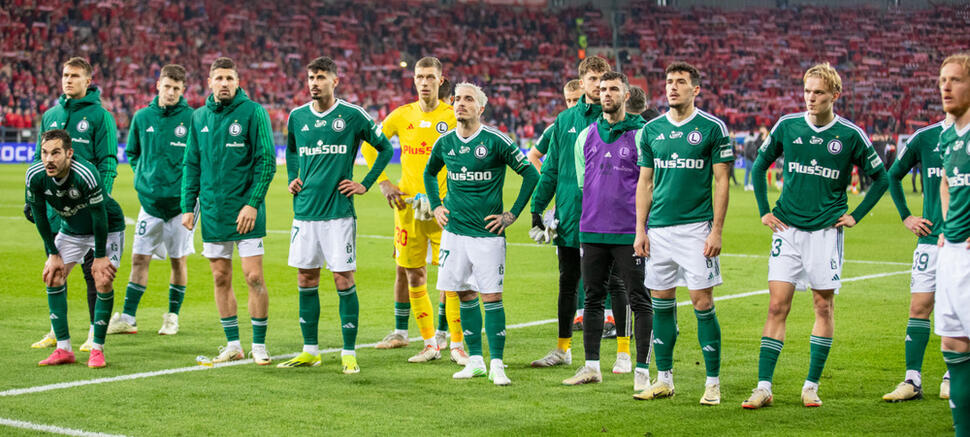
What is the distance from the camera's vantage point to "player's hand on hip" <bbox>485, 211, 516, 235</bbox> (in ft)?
24.8

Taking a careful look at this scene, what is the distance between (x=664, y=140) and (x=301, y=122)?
298 centimetres

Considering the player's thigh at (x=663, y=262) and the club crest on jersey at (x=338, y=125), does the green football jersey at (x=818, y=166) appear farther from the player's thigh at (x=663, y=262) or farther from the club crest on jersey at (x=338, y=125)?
the club crest on jersey at (x=338, y=125)

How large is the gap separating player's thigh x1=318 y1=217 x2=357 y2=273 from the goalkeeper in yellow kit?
65 centimetres

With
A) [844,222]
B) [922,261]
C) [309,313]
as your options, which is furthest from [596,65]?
[309,313]

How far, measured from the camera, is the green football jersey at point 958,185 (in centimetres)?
509

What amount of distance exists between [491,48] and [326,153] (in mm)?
51696

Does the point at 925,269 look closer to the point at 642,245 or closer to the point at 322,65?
the point at 642,245

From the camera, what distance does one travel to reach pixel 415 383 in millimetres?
7527

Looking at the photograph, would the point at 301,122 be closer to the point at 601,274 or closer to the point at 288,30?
the point at 601,274

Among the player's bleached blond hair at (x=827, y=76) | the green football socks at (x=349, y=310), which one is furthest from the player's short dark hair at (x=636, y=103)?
the green football socks at (x=349, y=310)

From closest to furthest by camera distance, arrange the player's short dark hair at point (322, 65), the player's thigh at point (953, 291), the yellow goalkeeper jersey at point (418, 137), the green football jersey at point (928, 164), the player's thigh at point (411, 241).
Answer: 1. the player's thigh at point (953, 291)
2. the green football jersey at point (928, 164)
3. the player's short dark hair at point (322, 65)
4. the player's thigh at point (411, 241)
5. the yellow goalkeeper jersey at point (418, 137)

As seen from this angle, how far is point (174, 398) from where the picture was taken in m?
6.86

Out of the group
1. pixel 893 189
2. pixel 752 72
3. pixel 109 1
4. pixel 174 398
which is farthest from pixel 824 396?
pixel 752 72

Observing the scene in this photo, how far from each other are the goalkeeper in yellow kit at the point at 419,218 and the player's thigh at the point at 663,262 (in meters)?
2.02
